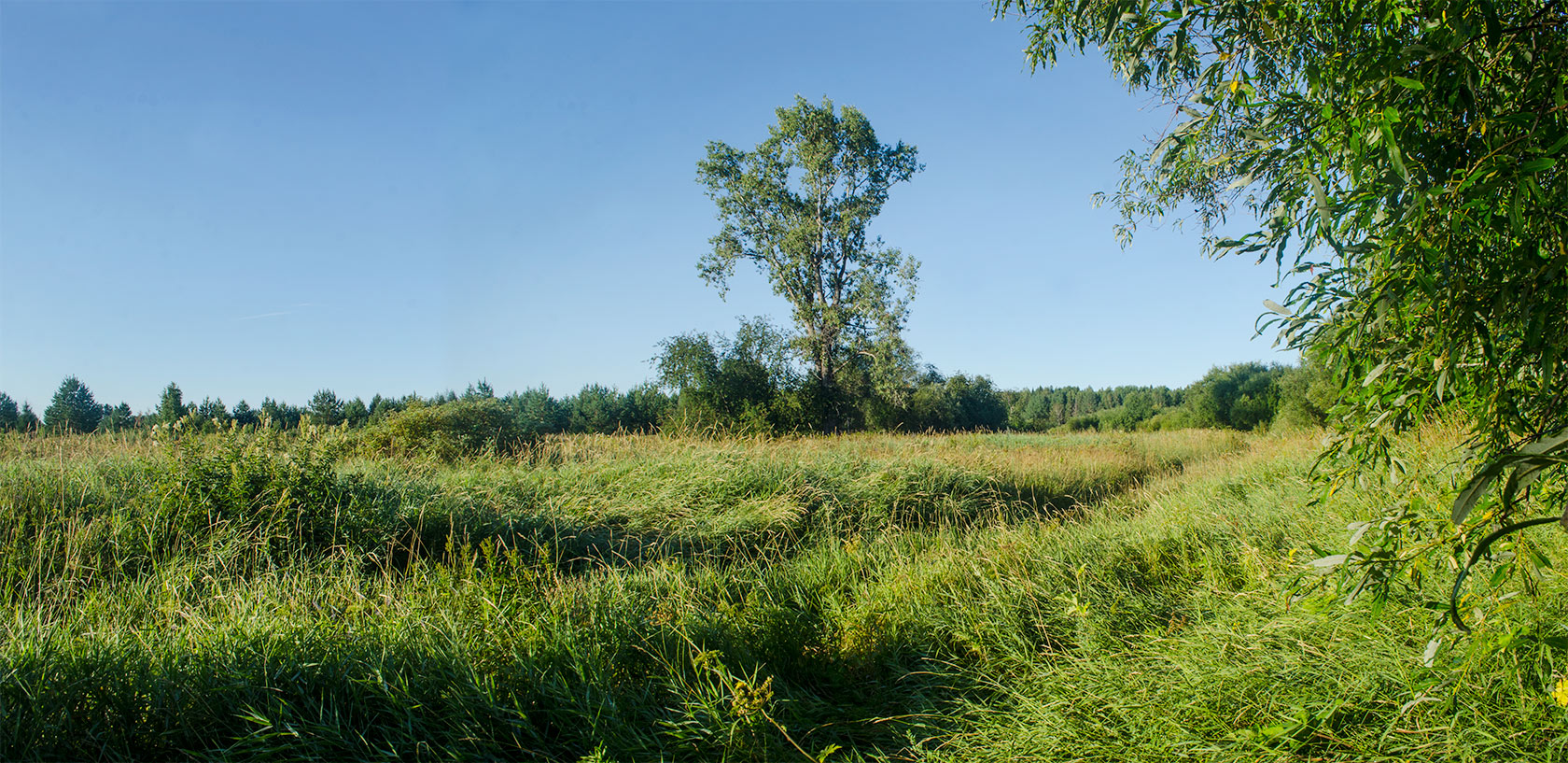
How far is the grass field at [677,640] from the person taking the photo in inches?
100.0

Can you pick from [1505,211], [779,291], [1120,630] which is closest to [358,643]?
[1120,630]

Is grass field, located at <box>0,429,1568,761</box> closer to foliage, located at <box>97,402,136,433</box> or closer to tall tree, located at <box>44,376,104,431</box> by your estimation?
foliage, located at <box>97,402,136,433</box>

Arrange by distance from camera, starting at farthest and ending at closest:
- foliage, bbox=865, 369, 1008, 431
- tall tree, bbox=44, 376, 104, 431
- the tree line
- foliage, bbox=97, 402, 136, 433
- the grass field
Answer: foliage, bbox=865, 369, 1008, 431
tall tree, bbox=44, 376, 104, 431
the tree line
foliage, bbox=97, 402, 136, 433
the grass field

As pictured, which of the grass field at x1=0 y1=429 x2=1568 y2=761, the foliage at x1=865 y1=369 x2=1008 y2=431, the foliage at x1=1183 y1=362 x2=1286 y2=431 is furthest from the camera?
the foliage at x1=1183 y1=362 x2=1286 y2=431

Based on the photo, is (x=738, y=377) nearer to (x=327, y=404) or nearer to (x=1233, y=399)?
(x=327, y=404)

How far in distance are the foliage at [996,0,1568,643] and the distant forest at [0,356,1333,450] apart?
515 centimetres

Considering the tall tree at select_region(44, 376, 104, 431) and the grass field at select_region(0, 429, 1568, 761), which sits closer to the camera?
the grass field at select_region(0, 429, 1568, 761)

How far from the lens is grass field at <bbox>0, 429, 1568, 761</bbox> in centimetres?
254

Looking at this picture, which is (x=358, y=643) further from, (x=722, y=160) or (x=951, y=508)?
(x=722, y=160)

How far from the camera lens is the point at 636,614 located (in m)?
3.59

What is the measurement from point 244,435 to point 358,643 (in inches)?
175

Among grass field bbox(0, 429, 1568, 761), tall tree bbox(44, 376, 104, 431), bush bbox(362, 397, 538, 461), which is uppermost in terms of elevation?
tall tree bbox(44, 376, 104, 431)

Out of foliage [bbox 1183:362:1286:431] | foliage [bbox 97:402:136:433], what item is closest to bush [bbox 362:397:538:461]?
foliage [bbox 97:402:136:433]

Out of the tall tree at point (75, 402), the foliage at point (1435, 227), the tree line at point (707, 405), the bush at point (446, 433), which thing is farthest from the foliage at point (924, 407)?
the tall tree at point (75, 402)
